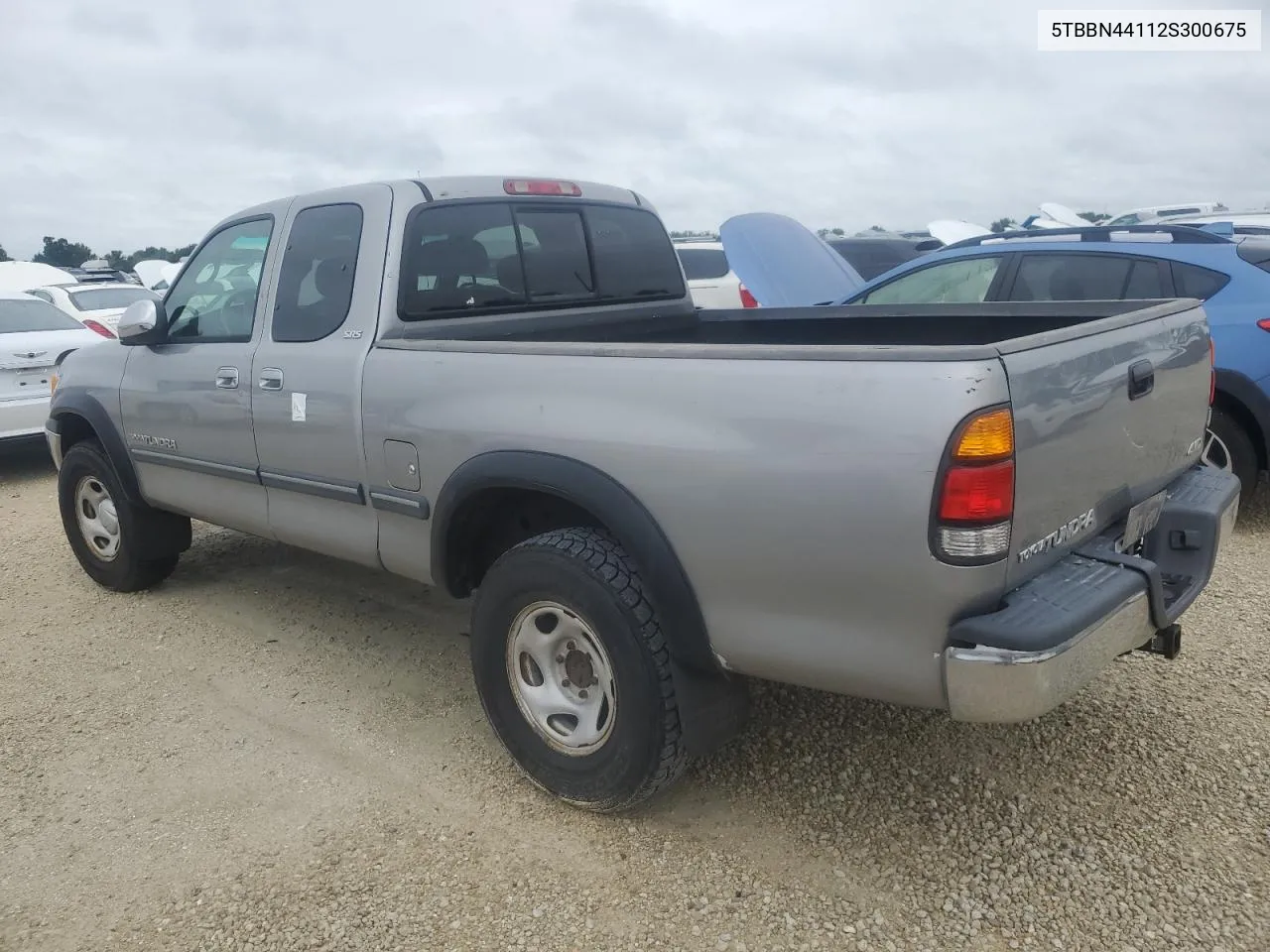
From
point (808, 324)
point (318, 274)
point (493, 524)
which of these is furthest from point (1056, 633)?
point (318, 274)

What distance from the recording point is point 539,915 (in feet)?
8.39

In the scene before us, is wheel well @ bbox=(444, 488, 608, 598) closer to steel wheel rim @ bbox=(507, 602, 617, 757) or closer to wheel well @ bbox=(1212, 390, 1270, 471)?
steel wheel rim @ bbox=(507, 602, 617, 757)

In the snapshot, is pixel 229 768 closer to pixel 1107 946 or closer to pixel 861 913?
pixel 861 913

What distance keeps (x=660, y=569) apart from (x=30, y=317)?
807cm

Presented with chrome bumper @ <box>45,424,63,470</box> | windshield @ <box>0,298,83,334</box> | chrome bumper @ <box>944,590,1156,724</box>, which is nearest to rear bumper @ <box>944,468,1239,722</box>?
chrome bumper @ <box>944,590,1156,724</box>

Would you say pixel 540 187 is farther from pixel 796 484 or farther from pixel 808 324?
pixel 796 484

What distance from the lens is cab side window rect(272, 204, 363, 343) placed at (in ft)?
11.7

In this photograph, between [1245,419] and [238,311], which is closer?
[238,311]

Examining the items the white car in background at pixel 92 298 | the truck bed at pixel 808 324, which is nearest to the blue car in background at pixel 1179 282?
the truck bed at pixel 808 324

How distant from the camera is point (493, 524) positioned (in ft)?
10.6

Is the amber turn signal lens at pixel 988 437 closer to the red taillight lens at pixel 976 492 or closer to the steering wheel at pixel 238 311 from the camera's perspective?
the red taillight lens at pixel 976 492

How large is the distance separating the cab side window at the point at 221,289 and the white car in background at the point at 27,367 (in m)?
3.72

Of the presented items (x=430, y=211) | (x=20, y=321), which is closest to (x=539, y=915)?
(x=430, y=211)

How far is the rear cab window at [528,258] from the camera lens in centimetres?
354
